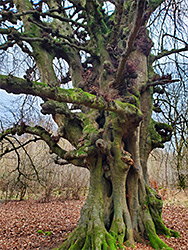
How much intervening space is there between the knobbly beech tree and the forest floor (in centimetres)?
71

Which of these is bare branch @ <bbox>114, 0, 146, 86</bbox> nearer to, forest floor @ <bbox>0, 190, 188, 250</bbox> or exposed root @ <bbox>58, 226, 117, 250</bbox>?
exposed root @ <bbox>58, 226, 117, 250</bbox>

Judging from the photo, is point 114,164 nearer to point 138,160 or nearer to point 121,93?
point 138,160

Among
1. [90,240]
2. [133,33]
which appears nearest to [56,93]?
[133,33]

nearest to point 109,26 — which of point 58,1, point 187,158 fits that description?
point 58,1

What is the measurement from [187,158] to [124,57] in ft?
28.3

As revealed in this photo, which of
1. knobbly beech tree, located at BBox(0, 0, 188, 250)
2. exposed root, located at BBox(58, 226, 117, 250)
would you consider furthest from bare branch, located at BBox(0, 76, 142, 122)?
exposed root, located at BBox(58, 226, 117, 250)

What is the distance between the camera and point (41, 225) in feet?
20.7

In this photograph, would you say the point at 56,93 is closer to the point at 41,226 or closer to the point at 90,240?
the point at 90,240

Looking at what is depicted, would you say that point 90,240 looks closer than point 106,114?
Yes

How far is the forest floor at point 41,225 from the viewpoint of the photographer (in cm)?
482

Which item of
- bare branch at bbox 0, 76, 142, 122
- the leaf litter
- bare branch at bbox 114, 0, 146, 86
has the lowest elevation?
the leaf litter

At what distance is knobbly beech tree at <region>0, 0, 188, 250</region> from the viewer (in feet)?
13.0

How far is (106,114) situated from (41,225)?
13.0ft

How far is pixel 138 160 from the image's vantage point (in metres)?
5.01
